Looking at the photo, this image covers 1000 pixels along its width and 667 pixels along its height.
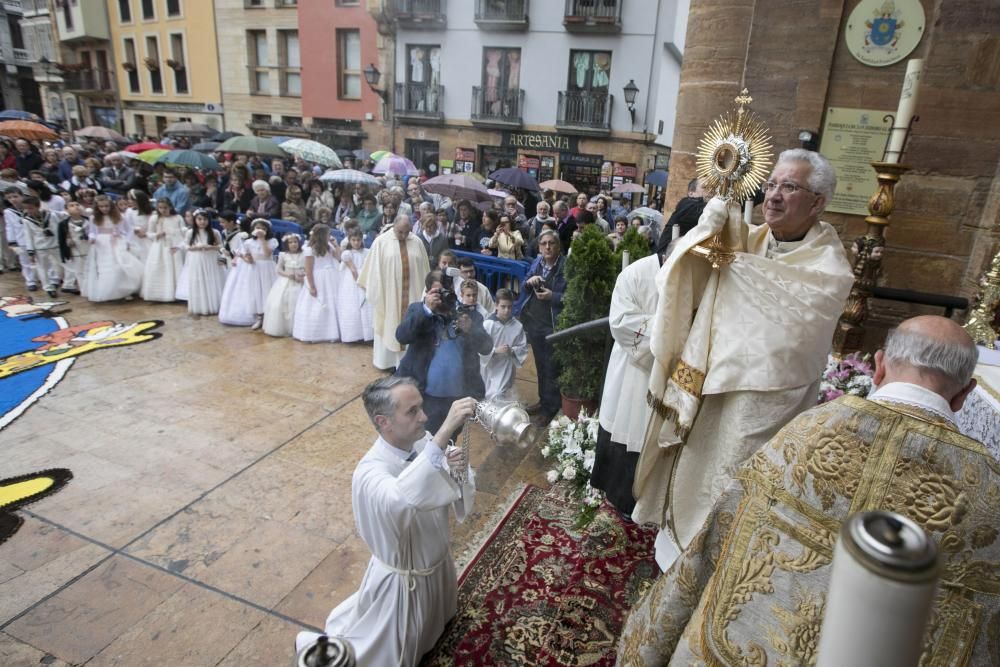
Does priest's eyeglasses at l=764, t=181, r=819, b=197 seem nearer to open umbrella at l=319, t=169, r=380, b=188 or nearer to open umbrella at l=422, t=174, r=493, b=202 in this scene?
open umbrella at l=422, t=174, r=493, b=202

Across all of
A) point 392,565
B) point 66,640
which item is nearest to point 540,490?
point 392,565

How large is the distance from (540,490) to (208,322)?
6317 millimetres

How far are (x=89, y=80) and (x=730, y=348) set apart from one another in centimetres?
3842

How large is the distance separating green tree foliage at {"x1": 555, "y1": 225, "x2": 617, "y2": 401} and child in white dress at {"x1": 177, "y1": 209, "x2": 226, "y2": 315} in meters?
6.18

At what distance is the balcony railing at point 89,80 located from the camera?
97.2 feet

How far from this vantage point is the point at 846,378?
4.14 meters

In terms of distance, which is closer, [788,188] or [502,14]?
Result: [788,188]

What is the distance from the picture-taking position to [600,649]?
2.72 m

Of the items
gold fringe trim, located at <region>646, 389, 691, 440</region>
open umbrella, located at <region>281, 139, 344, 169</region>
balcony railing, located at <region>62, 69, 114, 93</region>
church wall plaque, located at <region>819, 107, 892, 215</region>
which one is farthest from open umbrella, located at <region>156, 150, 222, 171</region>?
balcony railing, located at <region>62, 69, 114, 93</region>

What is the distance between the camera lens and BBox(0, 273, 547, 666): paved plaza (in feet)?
9.67

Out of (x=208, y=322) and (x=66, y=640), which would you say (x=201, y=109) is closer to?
(x=208, y=322)

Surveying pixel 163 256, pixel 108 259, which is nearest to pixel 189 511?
pixel 163 256

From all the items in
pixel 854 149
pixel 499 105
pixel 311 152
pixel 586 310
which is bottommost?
pixel 586 310

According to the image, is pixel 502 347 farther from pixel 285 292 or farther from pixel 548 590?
pixel 285 292
